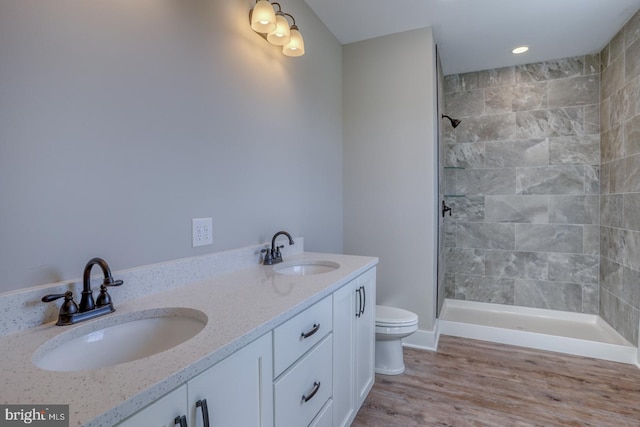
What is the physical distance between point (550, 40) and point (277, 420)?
3.47 metres

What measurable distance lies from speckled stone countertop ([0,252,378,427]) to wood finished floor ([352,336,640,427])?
1089 mm

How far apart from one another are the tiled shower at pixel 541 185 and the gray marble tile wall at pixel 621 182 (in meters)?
0.02

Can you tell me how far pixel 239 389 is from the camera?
0.83 m

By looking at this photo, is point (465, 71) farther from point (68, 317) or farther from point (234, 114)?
point (68, 317)

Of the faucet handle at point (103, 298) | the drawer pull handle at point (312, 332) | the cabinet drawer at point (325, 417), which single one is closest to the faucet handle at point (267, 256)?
the drawer pull handle at point (312, 332)

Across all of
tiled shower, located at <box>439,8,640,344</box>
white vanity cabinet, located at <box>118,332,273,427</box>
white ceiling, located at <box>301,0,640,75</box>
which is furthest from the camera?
tiled shower, located at <box>439,8,640,344</box>

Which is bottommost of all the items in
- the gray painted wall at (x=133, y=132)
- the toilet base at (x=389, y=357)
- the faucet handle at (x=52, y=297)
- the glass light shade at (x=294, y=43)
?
the toilet base at (x=389, y=357)

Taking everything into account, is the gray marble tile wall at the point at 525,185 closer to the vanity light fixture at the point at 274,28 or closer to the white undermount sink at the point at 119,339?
the vanity light fixture at the point at 274,28

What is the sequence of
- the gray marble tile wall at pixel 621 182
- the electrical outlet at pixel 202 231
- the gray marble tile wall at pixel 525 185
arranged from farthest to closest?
the gray marble tile wall at pixel 525 185, the gray marble tile wall at pixel 621 182, the electrical outlet at pixel 202 231

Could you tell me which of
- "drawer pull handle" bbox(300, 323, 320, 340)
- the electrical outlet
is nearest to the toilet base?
"drawer pull handle" bbox(300, 323, 320, 340)

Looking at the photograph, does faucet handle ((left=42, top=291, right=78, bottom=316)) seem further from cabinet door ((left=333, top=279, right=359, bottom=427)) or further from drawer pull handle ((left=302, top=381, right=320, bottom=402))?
cabinet door ((left=333, top=279, right=359, bottom=427))

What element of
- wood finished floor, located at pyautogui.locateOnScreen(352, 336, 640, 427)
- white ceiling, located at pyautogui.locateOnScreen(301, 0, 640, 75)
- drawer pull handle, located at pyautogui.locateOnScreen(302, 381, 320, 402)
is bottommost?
wood finished floor, located at pyautogui.locateOnScreen(352, 336, 640, 427)

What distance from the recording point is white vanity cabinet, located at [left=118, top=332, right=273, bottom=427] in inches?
24.7

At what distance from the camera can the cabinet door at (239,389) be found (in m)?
0.71
